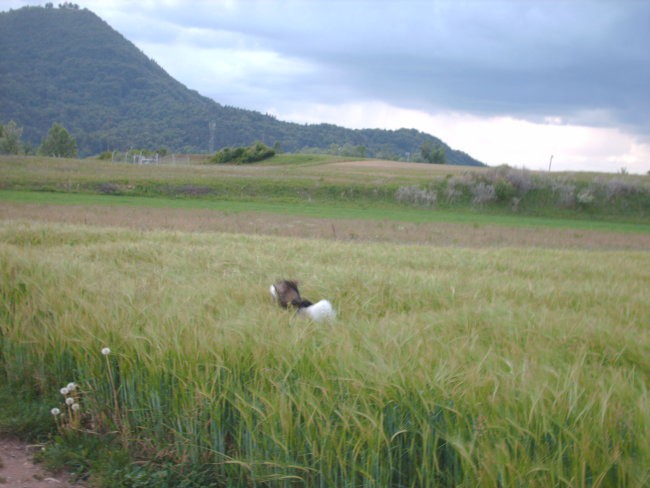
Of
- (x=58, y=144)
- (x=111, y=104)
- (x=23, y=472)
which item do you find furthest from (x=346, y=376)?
(x=111, y=104)

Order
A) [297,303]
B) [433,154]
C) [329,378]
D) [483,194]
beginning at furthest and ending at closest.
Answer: [433,154] → [483,194] → [297,303] → [329,378]

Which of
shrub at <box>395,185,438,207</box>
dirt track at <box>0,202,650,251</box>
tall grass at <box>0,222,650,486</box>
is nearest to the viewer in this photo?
tall grass at <box>0,222,650,486</box>

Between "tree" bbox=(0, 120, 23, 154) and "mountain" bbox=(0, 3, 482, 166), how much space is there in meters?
14.7

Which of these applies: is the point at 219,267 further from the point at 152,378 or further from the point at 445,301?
the point at 152,378

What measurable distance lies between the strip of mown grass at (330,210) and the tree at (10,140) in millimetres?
57729

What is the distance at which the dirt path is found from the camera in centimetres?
348

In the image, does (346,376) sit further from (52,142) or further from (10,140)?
(52,142)

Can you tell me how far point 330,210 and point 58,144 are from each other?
75.1 m

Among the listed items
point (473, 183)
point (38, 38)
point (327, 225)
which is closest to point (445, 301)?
point (327, 225)

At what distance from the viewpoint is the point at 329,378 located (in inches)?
134

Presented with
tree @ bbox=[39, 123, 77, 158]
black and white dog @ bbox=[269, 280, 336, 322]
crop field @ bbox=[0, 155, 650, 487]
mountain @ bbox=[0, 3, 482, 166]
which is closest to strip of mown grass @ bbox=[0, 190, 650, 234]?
crop field @ bbox=[0, 155, 650, 487]

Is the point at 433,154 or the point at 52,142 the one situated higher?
the point at 433,154

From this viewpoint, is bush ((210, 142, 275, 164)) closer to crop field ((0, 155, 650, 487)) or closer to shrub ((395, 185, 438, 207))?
shrub ((395, 185, 438, 207))

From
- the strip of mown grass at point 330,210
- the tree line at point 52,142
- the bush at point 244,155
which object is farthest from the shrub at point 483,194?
the tree line at point 52,142
